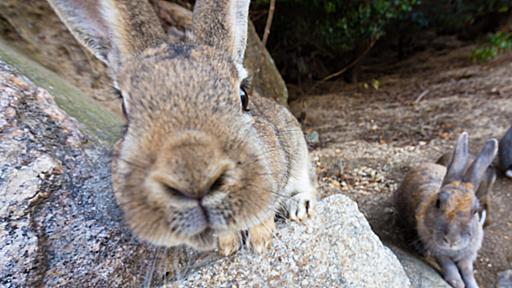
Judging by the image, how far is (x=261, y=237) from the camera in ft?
6.75

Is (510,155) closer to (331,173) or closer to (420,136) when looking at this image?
(420,136)

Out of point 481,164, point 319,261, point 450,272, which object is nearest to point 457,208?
point 481,164

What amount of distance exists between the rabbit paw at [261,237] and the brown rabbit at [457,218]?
208cm

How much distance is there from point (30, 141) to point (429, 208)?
11.3 ft

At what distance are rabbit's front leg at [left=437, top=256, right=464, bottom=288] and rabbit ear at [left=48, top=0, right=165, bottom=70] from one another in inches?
129

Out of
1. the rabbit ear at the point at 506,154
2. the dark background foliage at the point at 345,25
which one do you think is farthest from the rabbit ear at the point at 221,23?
→ the dark background foliage at the point at 345,25

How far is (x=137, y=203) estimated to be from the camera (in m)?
1.34

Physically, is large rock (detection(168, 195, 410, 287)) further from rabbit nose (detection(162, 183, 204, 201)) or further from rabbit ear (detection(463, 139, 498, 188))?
rabbit ear (detection(463, 139, 498, 188))

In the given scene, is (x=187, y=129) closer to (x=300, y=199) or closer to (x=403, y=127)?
(x=300, y=199)

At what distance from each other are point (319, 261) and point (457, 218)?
190cm

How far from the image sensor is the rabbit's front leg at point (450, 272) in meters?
3.40

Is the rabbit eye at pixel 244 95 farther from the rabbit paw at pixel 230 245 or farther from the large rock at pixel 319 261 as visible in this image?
the large rock at pixel 319 261

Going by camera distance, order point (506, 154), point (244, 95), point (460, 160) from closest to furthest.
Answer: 1. point (244, 95)
2. point (460, 160)
3. point (506, 154)

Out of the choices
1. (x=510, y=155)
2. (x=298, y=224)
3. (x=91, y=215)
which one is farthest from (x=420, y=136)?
(x=91, y=215)
